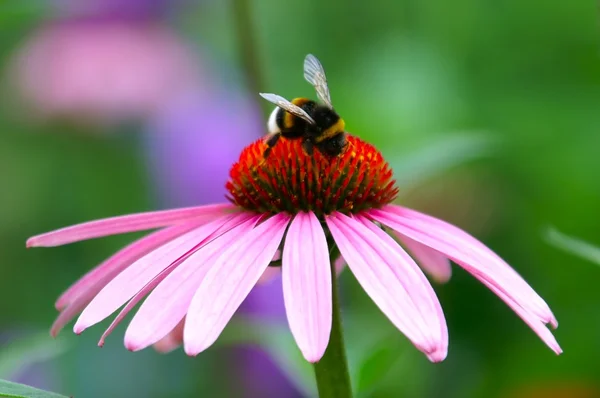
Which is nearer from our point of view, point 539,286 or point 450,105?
point 539,286

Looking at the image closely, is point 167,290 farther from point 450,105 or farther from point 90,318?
point 450,105

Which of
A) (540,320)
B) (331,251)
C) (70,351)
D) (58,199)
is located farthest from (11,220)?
(540,320)

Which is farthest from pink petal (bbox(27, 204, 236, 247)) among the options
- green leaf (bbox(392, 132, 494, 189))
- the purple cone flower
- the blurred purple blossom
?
the blurred purple blossom

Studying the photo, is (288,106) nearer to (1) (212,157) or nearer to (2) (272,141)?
(2) (272,141)

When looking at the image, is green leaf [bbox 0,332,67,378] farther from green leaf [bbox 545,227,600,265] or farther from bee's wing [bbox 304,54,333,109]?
green leaf [bbox 545,227,600,265]

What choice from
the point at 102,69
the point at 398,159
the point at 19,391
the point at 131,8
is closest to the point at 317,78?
the point at 398,159
